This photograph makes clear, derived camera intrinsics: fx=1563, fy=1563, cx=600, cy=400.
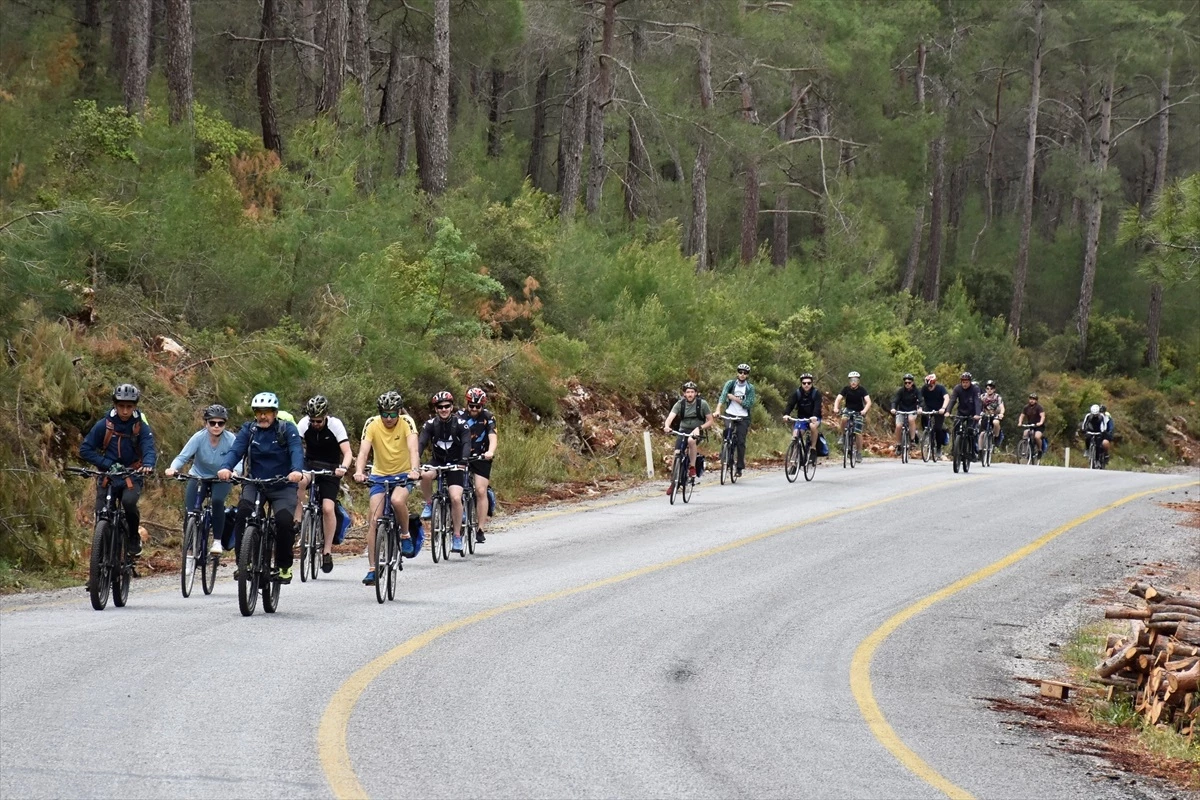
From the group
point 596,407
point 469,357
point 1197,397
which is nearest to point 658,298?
point 596,407

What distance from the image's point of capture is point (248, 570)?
12.9 meters

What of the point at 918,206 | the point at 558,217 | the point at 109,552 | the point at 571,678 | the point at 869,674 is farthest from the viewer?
the point at 918,206

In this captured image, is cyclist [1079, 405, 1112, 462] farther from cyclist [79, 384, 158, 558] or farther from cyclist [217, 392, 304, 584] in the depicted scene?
cyclist [79, 384, 158, 558]

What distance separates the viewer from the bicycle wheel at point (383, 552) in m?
14.0

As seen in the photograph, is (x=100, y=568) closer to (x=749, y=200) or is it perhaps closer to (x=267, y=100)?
(x=267, y=100)

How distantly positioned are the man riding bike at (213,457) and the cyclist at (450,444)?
3013mm

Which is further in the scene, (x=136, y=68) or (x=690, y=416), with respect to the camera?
(x=136, y=68)

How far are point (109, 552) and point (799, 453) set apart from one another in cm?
1638

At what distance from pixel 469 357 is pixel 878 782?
19.1 m

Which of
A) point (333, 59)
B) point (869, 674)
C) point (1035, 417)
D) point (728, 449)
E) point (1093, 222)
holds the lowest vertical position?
point (869, 674)

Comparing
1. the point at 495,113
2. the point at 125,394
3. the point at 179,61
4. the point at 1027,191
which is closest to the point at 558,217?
the point at 179,61

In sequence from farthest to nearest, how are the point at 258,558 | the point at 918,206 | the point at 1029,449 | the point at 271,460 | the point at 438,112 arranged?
the point at 918,206 → the point at 1029,449 → the point at 438,112 → the point at 271,460 → the point at 258,558

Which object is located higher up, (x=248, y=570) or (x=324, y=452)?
(x=324, y=452)

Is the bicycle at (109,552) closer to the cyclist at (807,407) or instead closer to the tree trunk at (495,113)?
the cyclist at (807,407)
